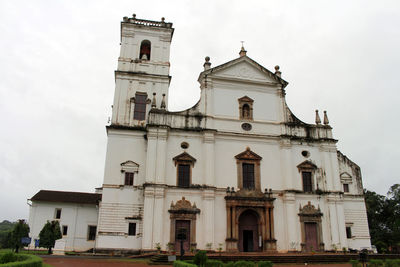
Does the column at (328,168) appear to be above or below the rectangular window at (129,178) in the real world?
above

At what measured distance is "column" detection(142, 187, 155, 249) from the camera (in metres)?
22.9

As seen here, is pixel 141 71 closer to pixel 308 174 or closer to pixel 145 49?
pixel 145 49

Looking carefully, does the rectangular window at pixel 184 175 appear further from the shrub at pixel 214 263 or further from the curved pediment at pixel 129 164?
the shrub at pixel 214 263

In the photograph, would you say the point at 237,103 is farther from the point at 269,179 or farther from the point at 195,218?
the point at 195,218

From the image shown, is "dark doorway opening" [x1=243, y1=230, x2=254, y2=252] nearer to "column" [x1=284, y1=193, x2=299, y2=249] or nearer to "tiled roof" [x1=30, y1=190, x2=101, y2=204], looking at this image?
"column" [x1=284, y1=193, x2=299, y2=249]

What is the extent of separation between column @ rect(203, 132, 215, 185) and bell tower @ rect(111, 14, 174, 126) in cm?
423

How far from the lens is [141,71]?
2883 centimetres

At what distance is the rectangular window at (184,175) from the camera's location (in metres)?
25.3

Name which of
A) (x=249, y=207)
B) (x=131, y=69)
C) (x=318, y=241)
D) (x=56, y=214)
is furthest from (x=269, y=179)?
(x=56, y=214)

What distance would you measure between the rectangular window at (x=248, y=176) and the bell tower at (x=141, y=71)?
7.92 metres

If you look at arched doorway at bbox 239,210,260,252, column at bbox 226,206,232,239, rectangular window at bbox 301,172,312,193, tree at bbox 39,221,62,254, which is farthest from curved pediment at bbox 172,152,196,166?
tree at bbox 39,221,62,254

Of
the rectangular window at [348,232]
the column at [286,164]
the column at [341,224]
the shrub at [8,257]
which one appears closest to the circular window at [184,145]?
the column at [286,164]

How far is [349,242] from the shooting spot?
1069 inches

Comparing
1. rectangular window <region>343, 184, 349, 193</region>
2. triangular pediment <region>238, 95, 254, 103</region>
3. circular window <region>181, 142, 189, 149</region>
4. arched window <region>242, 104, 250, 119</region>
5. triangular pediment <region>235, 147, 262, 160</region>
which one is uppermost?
triangular pediment <region>238, 95, 254, 103</region>
